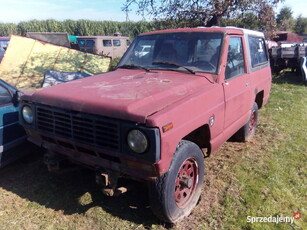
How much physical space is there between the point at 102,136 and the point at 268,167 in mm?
2720

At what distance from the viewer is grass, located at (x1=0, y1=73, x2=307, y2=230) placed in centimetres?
292

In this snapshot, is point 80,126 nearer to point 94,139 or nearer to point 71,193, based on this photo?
point 94,139

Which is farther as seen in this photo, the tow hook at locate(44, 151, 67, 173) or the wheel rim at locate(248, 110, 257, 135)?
the wheel rim at locate(248, 110, 257, 135)

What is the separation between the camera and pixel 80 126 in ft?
8.67

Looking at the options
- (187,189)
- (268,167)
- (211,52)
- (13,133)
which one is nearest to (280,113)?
(268,167)

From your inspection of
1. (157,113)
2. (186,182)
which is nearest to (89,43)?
(186,182)

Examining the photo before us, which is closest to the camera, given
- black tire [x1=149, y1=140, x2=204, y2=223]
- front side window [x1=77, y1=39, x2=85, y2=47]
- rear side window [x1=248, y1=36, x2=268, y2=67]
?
black tire [x1=149, y1=140, x2=204, y2=223]

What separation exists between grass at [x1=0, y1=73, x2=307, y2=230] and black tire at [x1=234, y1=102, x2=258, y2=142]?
7.7 inches

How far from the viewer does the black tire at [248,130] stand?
4.70m

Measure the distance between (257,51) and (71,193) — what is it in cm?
391

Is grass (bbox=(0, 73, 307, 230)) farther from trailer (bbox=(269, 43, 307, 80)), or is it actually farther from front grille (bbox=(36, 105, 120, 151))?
trailer (bbox=(269, 43, 307, 80))

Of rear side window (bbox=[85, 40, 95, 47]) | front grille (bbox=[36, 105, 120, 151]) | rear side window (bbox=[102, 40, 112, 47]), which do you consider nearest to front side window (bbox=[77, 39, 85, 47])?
rear side window (bbox=[85, 40, 95, 47])

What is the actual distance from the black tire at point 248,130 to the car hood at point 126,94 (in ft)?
5.95

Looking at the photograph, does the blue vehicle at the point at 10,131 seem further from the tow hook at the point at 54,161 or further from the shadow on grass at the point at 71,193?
the tow hook at the point at 54,161
